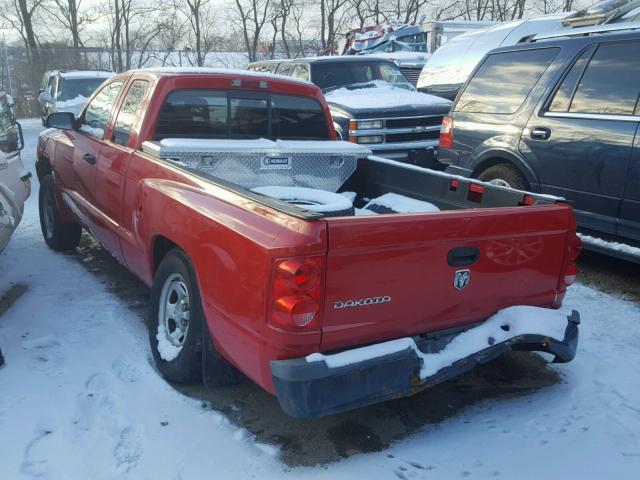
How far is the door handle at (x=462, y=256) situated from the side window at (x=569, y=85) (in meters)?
3.21

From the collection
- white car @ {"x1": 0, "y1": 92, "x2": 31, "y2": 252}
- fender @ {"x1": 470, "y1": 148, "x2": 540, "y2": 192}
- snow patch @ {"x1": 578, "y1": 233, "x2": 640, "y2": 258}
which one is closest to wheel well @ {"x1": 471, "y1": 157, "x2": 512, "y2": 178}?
fender @ {"x1": 470, "y1": 148, "x2": 540, "y2": 192}

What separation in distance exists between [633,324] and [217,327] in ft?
10.5

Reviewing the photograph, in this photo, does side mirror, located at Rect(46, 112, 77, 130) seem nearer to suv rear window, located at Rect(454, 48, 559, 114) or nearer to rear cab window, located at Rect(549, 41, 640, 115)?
suv rear window, located at Rect(454, 48, 559, 114)

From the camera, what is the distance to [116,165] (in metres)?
4.59

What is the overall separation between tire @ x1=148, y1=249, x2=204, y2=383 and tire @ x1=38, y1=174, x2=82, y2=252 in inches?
109

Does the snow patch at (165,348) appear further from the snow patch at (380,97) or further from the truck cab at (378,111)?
the snow patch at (380,97)

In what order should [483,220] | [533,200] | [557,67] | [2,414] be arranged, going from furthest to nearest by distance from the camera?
[557,67] → [533,200] → [2,414] → [483,220]

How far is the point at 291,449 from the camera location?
3076mm

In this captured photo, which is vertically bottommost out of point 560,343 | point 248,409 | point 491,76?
point 248,409

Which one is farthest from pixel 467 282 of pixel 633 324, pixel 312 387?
pixel 633 324

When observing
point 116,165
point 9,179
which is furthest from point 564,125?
point 9,179

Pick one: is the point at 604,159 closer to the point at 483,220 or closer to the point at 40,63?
the point at 483,220

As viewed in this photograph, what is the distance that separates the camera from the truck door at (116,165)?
4.54m

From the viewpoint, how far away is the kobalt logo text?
273 cm
